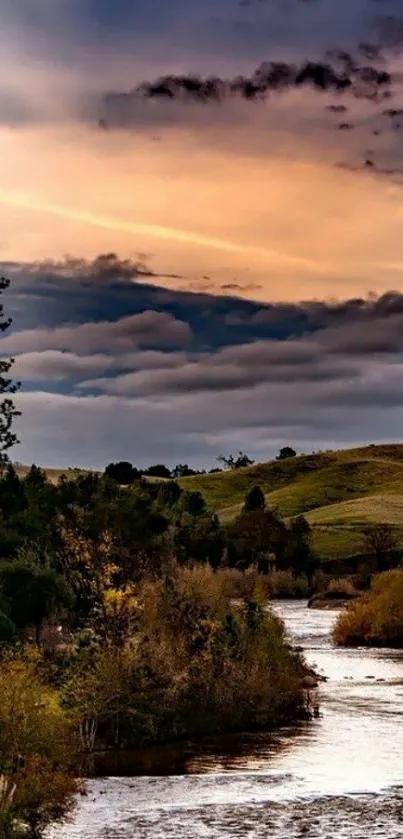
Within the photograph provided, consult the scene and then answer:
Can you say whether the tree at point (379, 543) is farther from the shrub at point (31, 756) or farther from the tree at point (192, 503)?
the shrub at point (31, 756)

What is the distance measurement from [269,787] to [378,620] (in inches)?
1620

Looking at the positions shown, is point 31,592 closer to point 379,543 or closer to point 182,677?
point 182,677

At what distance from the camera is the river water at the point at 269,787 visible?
2686 centimetres

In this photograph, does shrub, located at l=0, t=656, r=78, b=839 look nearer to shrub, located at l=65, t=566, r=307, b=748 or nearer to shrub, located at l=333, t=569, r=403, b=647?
shrub, located at l=65, t=566, r=307, b=748

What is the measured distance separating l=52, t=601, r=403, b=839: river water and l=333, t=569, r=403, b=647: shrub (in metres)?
24.5

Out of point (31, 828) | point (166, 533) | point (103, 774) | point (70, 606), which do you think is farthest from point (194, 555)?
point (31, 828)

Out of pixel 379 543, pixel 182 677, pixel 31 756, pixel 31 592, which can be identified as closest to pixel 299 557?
pixel 379 543

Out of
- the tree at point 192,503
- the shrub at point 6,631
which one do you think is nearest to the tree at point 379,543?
the tree at point 192,503

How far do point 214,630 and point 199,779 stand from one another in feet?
38.3

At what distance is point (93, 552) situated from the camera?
4641 cm

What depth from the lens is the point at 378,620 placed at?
71438 millimetres

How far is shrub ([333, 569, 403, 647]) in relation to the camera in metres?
70.4

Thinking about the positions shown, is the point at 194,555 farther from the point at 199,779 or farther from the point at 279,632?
the point at 199,779

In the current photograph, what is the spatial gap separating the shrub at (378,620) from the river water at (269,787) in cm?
2455
